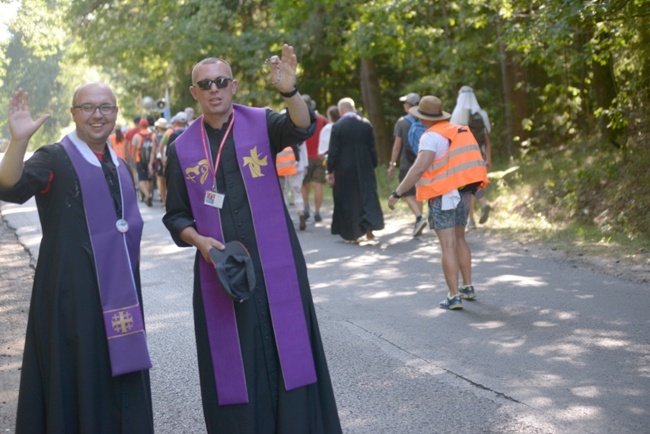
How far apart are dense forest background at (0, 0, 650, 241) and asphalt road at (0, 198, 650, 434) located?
93.8 inches

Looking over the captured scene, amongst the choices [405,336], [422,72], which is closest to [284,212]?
[405,336]

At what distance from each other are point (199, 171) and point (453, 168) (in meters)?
4.62

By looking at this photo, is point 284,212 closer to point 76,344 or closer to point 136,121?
point 76,344

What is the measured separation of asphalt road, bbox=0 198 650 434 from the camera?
20.1 ft

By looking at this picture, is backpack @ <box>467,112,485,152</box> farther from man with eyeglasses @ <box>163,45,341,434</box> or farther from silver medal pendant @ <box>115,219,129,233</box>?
silver medal pendant @ <box>115,219,129,233</box>

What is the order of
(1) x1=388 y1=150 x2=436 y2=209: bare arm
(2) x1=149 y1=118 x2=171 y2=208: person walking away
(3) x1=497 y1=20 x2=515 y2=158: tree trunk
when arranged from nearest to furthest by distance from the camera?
(1) x1=388 y1=150 x2=436 y2=209: bare arm < (2) x1=149 y1=118 x2=171 y2=208: person walking away < (3) x1=497 y1=20 x2=515 y2=158: tree trunk

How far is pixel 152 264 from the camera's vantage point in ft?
44.2

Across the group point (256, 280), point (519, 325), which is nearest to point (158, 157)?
point (519, 325)

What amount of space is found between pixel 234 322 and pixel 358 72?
27.3m

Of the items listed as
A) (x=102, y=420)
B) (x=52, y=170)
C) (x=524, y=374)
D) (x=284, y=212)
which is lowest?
(x=524, y=374)

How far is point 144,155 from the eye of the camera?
75.4ft

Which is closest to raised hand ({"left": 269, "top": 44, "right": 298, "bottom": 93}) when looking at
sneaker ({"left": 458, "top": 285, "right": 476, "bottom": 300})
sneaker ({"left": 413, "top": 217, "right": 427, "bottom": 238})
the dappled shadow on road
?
the dappled shadow on road

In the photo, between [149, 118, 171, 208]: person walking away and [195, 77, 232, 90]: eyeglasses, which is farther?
Answer: [149, 118, 171, 208]: person walking away

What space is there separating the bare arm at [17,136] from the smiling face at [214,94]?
77cm
